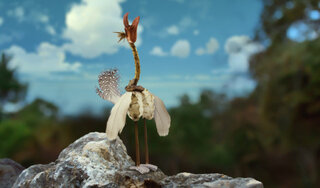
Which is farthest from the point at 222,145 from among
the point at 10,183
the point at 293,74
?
the point at 10,183

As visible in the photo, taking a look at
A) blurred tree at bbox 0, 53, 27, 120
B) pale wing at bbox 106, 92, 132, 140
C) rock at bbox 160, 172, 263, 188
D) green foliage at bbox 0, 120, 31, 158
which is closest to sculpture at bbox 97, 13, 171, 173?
pale wing at bbox 106, 92, 132, 140

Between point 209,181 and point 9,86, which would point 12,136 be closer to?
point 9,86

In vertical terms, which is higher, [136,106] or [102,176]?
[136,106]

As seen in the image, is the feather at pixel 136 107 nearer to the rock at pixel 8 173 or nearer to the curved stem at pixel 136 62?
the curved stem at pixel 136 62

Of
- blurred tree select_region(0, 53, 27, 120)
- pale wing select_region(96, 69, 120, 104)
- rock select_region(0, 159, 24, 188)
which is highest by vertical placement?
blurred tree select_region(0, 53, 27, 120)

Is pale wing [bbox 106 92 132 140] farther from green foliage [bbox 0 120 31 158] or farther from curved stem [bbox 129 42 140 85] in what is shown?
green foliage [bbox 0 120 31 158]

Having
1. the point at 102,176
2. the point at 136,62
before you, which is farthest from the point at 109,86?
the point at 102,176
